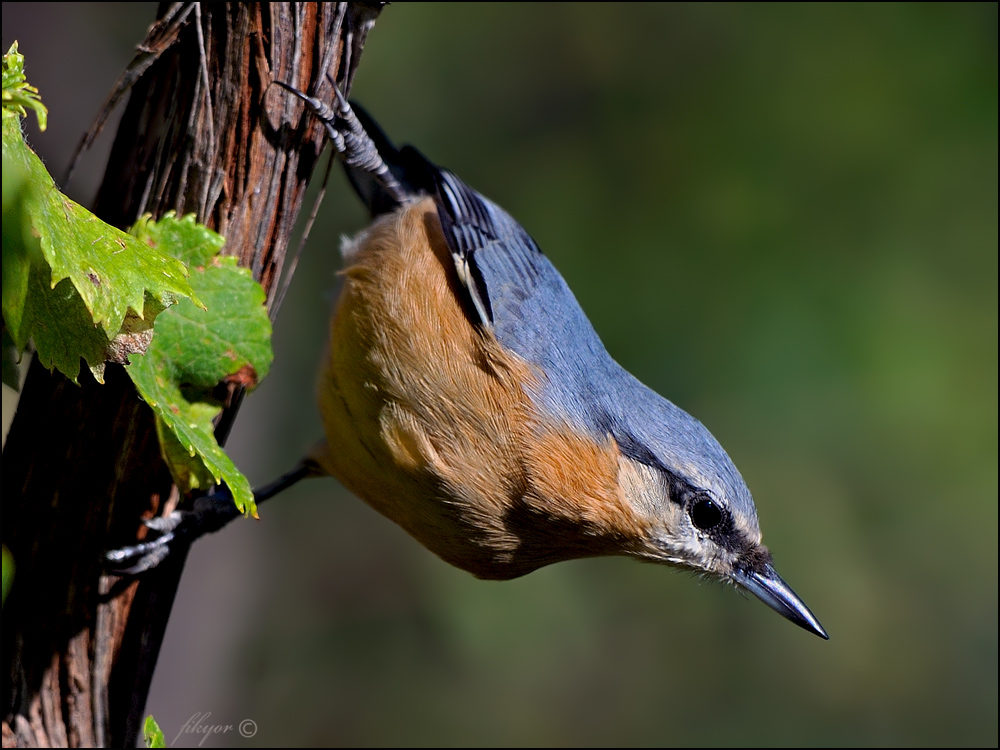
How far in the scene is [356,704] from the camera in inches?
210

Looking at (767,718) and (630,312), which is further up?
(630,312)

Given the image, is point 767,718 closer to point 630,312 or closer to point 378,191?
point 630,312

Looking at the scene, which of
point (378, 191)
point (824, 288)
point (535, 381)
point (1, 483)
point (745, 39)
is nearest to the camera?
point (1, 483)

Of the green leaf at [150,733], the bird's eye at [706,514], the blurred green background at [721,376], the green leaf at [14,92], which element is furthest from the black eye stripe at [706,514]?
the blurred green background at [721,376]

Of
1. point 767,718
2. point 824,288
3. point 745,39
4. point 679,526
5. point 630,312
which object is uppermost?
point 745,39

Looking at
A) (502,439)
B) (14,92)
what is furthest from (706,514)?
(14,92)

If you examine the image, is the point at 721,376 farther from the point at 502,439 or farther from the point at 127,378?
A: the point at 127,378

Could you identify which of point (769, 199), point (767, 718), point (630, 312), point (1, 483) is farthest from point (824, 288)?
point (1, 483)

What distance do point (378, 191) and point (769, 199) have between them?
299 cm

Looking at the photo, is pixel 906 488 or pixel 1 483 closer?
pixel 1 483

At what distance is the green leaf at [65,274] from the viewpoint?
1.13 m

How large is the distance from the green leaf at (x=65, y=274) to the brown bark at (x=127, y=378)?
478 millimetres

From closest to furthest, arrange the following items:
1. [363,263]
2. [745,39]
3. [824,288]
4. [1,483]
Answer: [1,483] → [363,263] → [824,288] → [745,39]

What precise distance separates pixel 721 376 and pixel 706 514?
2.92 meters
